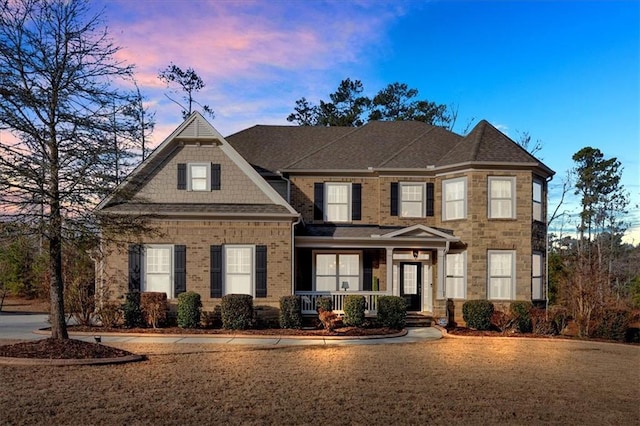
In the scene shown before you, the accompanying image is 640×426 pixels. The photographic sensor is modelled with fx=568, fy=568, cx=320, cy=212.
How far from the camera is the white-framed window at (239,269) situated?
18.8 m

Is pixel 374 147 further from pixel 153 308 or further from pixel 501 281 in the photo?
pixel 153 308

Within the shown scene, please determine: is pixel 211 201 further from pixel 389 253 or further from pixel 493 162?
pixel 493 162

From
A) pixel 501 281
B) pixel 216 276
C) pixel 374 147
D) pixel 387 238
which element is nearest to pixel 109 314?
pixel 216 276

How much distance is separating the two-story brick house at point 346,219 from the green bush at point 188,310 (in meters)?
1.00

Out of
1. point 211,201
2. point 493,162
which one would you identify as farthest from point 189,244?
point 493,162

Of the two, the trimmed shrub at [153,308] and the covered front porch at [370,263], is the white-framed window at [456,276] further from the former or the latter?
the trimmed shrub at [153,308]

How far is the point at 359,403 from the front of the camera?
8.60 meters

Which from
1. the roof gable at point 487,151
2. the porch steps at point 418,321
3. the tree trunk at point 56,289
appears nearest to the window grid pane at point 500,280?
the porch steps at point 418,321

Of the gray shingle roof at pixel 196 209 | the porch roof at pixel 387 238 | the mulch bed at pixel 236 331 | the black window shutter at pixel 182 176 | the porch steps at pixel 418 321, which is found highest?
the black window shutter at pixel 182 176

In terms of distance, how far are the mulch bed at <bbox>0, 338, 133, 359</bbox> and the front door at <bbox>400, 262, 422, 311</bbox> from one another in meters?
12.3

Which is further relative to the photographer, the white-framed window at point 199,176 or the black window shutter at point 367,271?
the black window shutter at point 367,271

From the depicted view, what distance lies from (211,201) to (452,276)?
9133mm

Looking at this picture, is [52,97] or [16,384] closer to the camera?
[16,384]

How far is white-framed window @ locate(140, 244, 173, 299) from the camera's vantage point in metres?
18.7
